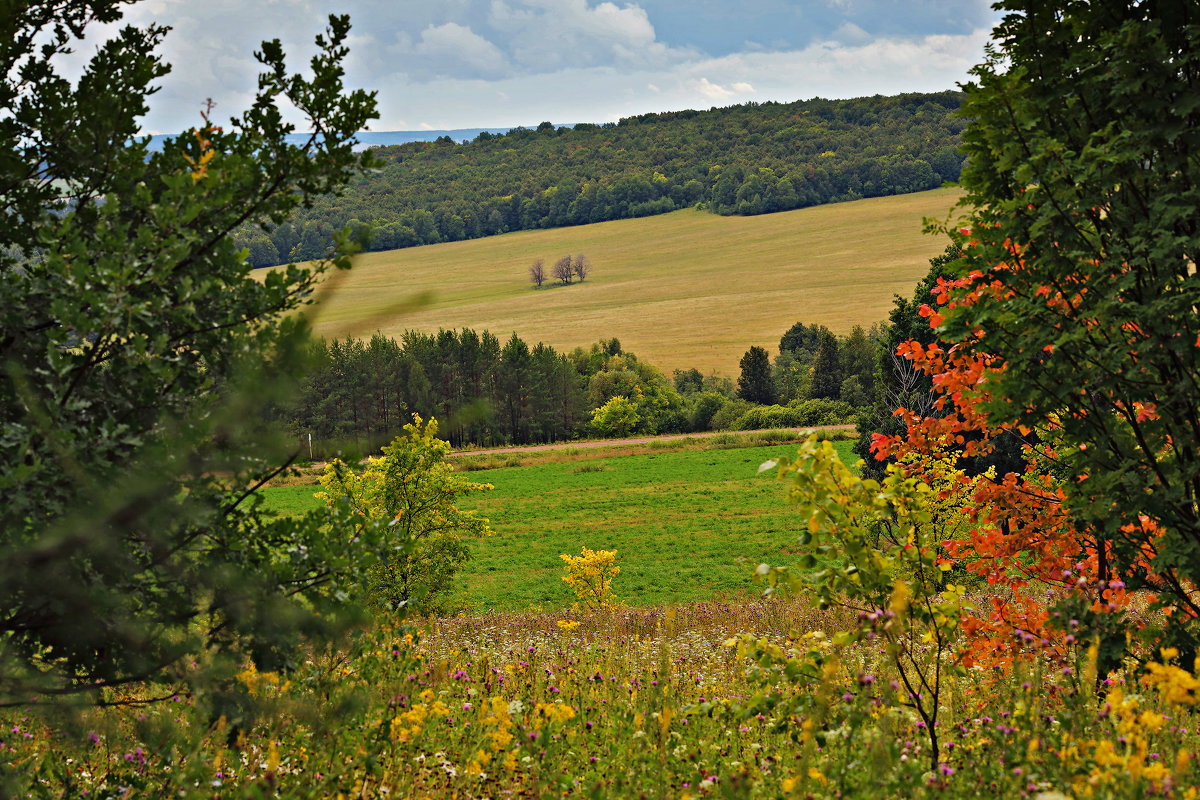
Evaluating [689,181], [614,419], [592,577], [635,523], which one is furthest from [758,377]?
[689,181]

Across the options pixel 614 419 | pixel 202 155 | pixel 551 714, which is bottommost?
pixel 614 419

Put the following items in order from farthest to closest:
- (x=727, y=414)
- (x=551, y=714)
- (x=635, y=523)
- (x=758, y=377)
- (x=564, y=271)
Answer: (x=564, y=271), (x=758, y=377), (x=727, y=414), (x=635, y=523), (x=551, y=714)

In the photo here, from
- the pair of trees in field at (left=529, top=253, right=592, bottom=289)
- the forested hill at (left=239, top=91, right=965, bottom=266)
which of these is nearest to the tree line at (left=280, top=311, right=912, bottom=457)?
the pair of trees in field at (left=529, top=253, right=592, bottom=289)

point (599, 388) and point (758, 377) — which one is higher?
point (758, 377)

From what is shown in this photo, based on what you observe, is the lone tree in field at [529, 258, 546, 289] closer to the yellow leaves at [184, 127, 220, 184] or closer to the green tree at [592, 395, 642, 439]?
the green tree at [592, 395, 642, 439]

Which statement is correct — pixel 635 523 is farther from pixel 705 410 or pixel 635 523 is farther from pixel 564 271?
pixel 564 271

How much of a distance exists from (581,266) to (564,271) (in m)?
4.70

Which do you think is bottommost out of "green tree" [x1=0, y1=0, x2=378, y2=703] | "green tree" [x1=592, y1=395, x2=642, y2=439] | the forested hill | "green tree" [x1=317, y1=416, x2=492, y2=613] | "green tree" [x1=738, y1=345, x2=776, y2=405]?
"green tree" [x1=592, y1=395, x2=642, y2=439]

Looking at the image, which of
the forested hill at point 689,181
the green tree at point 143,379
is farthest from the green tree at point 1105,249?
the forested hill at point 689,181

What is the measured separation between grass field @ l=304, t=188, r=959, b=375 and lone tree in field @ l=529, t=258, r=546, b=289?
1.36 meters

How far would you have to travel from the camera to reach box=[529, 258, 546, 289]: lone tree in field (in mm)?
141125

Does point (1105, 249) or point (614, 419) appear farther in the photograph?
point (614, 419)

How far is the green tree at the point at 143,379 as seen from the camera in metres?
2.65

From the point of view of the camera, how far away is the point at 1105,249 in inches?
168
